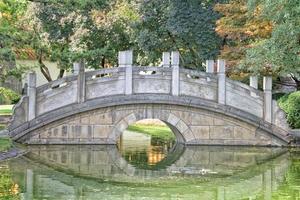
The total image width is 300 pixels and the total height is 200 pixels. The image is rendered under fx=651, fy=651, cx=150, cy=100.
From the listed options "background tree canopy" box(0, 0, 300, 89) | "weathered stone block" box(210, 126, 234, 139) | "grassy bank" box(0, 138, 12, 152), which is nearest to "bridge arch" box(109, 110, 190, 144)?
"weathered stone block" box(210, 126, 234, 139)

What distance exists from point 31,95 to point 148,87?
3.53 m

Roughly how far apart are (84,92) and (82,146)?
161 centimetres

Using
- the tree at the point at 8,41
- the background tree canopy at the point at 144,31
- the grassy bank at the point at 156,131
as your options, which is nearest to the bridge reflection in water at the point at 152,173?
the tree at the point at 8,41

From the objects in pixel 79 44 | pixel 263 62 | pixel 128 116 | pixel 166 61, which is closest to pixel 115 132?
pixel 128 116

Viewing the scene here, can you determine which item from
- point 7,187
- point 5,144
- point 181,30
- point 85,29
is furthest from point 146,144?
point 7,187

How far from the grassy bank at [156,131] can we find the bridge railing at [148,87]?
4416 mm

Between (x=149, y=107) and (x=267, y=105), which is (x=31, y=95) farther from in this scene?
(x=267, y=105)

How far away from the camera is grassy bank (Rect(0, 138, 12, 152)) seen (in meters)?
16.5

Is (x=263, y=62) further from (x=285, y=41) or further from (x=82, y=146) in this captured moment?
(x=82, y=146)

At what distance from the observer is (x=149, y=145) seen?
21.6 m

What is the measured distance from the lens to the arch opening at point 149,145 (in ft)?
55.8

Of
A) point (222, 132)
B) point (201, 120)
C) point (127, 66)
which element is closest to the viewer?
point (127, 66)

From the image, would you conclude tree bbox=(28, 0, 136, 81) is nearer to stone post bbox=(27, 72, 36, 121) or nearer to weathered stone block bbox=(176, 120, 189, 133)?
stone post bbox=(27, 72, 36, 121)

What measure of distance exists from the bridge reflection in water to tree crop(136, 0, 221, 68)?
644 centimetres
